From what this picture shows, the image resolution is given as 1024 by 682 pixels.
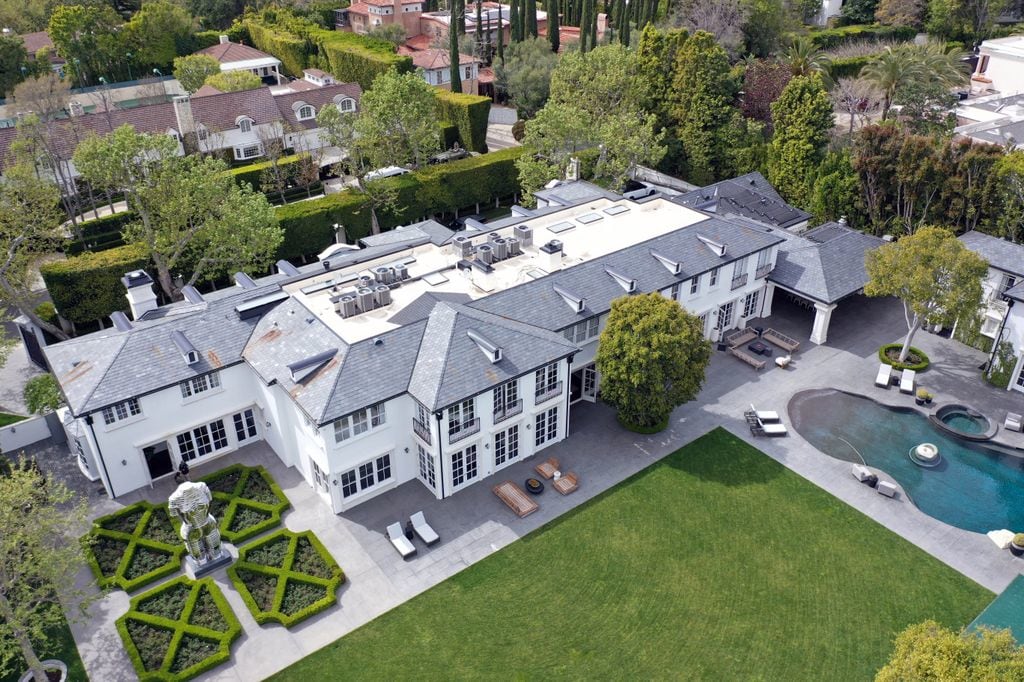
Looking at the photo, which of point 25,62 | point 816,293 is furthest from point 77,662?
point 25,62

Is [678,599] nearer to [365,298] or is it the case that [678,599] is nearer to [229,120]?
[365,298]

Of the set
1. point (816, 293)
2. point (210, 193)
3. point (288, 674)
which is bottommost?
point (288, 674)

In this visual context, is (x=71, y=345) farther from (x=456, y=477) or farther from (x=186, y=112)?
(x=186, y=112)

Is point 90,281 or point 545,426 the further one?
point 90,281

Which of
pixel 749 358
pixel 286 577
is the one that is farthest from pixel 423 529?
pixel 749 358

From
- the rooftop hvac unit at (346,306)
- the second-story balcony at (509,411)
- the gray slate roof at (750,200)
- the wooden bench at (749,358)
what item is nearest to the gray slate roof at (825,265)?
the wooden bench at (749,358)

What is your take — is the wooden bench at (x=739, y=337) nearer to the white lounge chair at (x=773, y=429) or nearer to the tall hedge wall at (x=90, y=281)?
the white lounge chair at (x=773, y=429)

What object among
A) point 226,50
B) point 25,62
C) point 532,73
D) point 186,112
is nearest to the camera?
point 186,112
